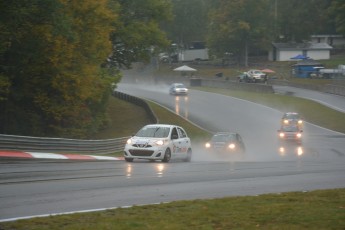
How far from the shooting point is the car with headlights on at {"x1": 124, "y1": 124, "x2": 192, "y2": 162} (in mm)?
Result: 24156

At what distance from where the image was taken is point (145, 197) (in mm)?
12992

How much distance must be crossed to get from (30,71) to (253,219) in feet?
86.0

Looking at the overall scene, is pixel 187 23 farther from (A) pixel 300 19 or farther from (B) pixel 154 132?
(B) pixel 154 132

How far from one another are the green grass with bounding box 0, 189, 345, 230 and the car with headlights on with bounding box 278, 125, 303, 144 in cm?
3372

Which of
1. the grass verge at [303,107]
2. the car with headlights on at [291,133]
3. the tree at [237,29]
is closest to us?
the car with headlights on at [291,133]

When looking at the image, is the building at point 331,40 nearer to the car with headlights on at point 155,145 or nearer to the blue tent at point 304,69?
the blue tent at point 304,69

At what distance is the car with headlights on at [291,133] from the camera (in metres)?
45.4

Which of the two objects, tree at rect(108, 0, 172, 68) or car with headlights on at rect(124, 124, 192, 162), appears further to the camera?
tree at rect(108, 0, 172, 68)

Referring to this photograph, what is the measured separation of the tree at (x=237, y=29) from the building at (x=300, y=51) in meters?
2.67

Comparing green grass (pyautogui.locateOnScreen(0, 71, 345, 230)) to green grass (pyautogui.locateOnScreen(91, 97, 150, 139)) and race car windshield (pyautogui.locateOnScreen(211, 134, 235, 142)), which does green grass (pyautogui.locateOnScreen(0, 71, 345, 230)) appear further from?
green grass (pyautogui.locateOnScreen(91, 97, 150, 139))

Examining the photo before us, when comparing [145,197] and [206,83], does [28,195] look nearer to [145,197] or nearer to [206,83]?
[145,197]

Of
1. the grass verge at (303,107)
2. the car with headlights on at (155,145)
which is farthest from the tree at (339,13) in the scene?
the car with headlights on at (155,145)

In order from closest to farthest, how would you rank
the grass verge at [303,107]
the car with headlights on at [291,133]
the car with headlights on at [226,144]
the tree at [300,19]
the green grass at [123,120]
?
1. the car with headlights on at [226,144]
2. the car with headlights on at [291,133]
3. the green grass at [123,120]
4. the grass verge at [303,107]
5. the tree at [300,19]

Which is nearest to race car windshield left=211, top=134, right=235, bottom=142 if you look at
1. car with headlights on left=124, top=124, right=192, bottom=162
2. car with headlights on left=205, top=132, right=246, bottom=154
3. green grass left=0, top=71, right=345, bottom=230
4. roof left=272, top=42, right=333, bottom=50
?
car with headlights on left=205, top=132, right=246, bottom=154
